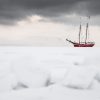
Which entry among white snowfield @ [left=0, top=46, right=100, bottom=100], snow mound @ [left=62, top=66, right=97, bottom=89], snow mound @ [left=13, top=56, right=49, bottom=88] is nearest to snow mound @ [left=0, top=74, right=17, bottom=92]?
white snowfield @ [left=0, top=46, right=100, bottom=100]

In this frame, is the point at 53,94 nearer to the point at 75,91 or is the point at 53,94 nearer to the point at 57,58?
the point at 75,91

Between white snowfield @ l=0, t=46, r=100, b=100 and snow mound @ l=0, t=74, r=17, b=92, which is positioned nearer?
white snowfield @ l=0, t=46, r=100, b=100

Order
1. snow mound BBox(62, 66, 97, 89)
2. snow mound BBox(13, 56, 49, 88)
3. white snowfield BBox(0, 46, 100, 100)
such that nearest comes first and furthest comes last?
white snowfield BBox(0, 46, 100, 100)
snow mound BBox(62, 66, 97, 89)
snow mound BBox(13, 56, 49, 88)

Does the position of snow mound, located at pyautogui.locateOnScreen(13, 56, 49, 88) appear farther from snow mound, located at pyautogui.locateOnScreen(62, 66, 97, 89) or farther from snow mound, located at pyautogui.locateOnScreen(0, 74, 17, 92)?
snow mound, located at pyautogui.locateOnScreen(62, 66, 97, 89)

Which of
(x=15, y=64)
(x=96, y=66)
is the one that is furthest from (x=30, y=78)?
(x=96, y=66)

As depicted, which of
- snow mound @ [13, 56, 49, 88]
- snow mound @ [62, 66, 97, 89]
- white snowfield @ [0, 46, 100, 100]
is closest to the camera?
white snowfield @ [0, 46, 100, 100]

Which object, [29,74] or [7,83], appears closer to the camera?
[7,83]

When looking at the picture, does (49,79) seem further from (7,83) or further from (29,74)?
(7,83)

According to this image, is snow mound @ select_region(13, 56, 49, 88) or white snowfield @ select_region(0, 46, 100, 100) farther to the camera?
snow mound @ select_region(13, 56, 49, 88)

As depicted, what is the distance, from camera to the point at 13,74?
5414 mm

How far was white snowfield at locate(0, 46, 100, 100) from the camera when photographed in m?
4.71

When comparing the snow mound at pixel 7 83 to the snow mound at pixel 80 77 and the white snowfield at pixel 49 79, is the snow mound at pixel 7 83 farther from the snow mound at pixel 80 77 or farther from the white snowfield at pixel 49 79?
the snow mound at pixel 80 77

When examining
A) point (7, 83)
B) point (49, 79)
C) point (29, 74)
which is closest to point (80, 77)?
point (49, 79)

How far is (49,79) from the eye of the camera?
5.24 m
